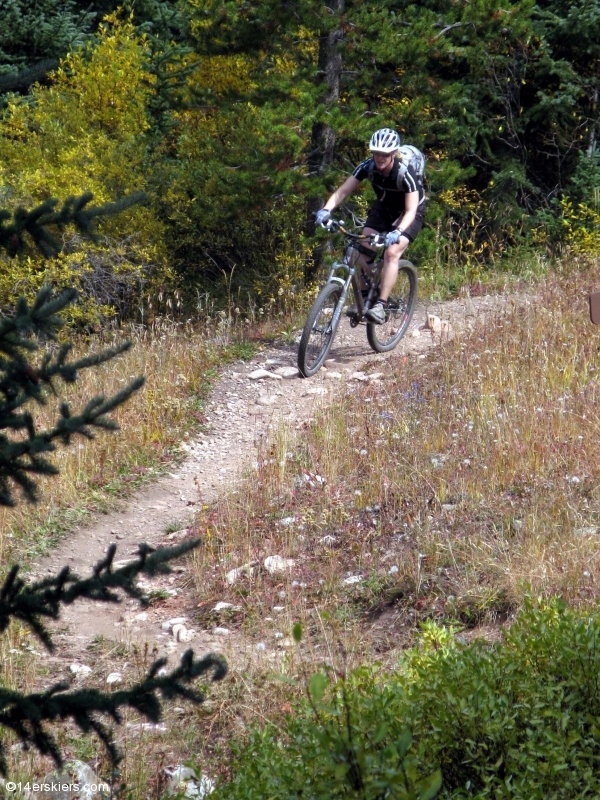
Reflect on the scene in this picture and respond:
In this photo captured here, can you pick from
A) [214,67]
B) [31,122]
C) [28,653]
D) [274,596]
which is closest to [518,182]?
[214,67]

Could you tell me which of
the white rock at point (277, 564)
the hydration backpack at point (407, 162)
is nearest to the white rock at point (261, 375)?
the hydration backpack at point (407, 162)

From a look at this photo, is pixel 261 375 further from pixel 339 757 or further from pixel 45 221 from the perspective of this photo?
pixel 339 757

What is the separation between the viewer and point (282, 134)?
11141 millimetres

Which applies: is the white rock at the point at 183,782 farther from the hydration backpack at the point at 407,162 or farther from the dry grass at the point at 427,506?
the hydration backpack at the point at 407,162

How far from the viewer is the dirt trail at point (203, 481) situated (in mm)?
5539

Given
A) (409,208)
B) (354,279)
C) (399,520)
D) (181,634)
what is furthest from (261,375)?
(181,634)

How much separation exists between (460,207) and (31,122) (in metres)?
6.59

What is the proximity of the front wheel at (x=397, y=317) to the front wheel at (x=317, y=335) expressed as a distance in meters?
0.50

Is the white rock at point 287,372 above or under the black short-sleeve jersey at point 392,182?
under

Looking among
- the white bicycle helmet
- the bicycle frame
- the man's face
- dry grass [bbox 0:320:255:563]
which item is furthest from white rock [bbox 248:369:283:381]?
the white bicycle helmet

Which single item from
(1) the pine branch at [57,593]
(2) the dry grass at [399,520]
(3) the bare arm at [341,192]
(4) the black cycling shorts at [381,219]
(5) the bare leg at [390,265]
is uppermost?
(3) the bare arm at [341,192]

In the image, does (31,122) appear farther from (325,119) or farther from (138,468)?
(138,468)

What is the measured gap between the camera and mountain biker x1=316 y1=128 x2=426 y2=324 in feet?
28.8

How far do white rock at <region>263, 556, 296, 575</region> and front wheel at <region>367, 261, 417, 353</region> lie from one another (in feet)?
13.7
